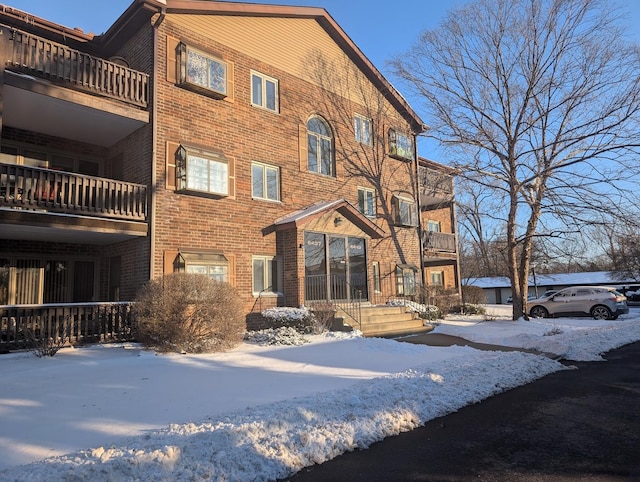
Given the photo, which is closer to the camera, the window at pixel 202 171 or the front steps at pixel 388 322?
the window at pixel 202 171

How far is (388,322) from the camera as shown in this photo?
14578 millimetres

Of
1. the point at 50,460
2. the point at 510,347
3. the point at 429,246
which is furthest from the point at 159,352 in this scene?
the point at 429,246

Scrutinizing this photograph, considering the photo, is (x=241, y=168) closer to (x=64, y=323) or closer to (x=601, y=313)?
(x=64, y=323)

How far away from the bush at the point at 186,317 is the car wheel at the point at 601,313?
1896cm

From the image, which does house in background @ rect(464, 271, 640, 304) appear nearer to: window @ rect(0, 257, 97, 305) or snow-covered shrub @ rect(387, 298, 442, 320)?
snow-covered shrub @ rect(387, 298, 442, 320)

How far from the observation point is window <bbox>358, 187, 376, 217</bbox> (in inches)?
760

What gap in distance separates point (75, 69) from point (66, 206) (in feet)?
11.7

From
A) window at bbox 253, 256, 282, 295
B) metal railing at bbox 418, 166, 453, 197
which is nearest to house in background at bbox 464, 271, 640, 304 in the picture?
metal railing at bbox 418, 166, 453, 197

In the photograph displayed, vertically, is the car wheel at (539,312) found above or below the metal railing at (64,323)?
below

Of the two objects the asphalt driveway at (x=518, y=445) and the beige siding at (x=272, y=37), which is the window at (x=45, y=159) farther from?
the asphalt driveway at (x=518, y=445)

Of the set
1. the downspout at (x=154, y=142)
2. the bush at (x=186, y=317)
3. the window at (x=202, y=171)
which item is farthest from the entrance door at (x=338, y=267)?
the bush at (x=186, y=317)

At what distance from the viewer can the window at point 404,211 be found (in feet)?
67.7

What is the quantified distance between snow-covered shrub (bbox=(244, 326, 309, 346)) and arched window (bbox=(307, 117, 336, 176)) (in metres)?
7.36

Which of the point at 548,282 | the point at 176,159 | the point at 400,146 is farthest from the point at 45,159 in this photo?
the point at 548,282
